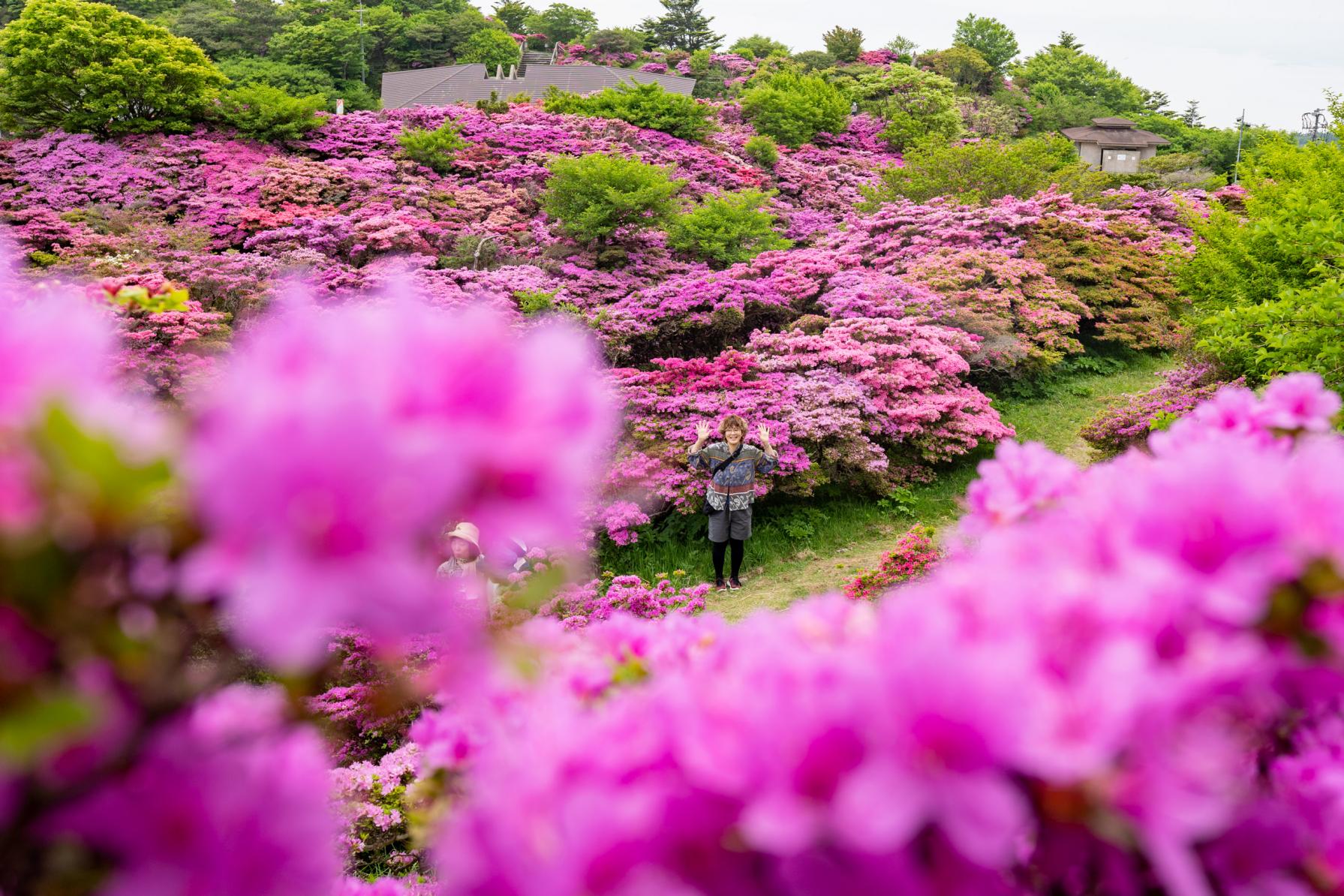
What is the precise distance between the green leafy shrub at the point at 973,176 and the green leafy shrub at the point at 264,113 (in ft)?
36.1

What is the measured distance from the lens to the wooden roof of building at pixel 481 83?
92.9 feet

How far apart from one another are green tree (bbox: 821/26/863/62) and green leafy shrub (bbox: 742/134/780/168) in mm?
19487

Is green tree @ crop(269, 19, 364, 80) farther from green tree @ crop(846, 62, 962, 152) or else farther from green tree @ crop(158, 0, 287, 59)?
green tree @ crop(846, 62, 962, 152)

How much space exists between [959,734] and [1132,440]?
27.9ft

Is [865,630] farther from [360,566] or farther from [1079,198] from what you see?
[1079,198]

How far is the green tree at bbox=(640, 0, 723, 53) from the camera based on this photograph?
44.8m

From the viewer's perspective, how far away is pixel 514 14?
155 ft

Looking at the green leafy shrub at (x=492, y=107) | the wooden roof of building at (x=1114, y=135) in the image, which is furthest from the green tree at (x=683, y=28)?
the green leafy shrub at (x=492, y=107)

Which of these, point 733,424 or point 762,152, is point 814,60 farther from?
point 733,424

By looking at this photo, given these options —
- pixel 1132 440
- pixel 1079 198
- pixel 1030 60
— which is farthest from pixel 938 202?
pixel 1030 60

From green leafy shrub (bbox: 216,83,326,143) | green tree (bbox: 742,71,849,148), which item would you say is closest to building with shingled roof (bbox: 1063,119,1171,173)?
green tree (bbox: 742,71,849,148)

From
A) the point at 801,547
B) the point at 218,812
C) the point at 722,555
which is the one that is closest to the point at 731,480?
the point at 722,555

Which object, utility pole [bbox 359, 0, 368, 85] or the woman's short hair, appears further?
utility pole [bbox 359, 0, 368, 85]

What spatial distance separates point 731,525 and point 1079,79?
45535 mm
